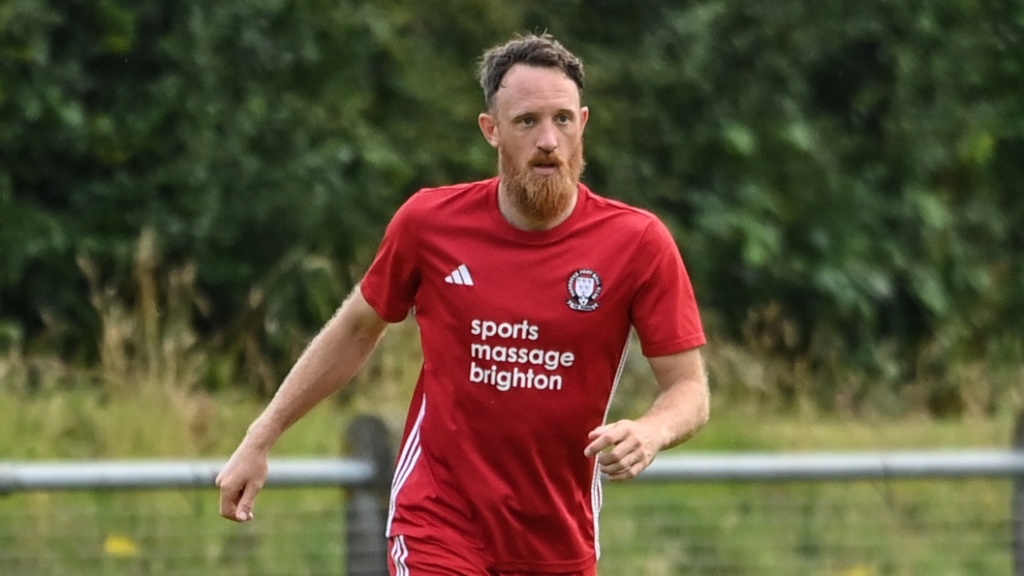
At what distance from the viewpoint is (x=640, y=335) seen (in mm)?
5121

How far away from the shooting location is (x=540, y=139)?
4.98m

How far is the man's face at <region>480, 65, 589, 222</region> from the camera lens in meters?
5.00

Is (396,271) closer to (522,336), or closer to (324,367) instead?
(324,367)

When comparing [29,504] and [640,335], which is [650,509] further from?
[640,335]

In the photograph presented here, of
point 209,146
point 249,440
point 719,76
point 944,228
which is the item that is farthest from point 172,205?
point 249,440

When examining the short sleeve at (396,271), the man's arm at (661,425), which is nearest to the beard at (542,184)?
the short sleeve at (396,271)

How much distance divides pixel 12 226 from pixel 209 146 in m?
1.25

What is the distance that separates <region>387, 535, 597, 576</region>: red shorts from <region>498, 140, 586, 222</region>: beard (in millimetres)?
888

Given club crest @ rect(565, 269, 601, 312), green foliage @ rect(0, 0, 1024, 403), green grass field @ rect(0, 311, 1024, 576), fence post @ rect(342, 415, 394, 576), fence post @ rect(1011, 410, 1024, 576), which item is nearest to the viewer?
club crest @ rect(565, 269, 601, 312)

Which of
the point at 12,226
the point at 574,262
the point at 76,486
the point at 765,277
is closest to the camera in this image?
the point at 574,262

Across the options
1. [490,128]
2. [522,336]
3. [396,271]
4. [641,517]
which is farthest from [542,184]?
[641,517]

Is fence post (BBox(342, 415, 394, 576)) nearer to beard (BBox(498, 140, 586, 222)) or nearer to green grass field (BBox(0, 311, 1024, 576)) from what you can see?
green grass field (BBox(0, 311, 1024, 576))

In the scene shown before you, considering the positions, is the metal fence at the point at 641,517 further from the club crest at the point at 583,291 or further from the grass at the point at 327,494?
the club crest at the point at 583,291

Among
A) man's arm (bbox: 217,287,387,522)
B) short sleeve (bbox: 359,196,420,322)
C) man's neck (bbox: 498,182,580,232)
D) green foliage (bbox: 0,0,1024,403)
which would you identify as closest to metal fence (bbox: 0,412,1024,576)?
man's arm (bbox: 217,287,387,522)
